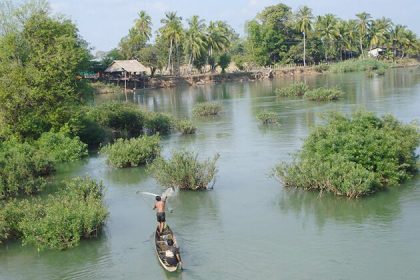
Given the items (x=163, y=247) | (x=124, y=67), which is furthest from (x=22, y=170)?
(x=124, y=67)

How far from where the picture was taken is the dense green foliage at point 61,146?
25297mm

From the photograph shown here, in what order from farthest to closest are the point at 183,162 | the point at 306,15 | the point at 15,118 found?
the point at 306,15 < the point at 15,118 < the point at 183,162

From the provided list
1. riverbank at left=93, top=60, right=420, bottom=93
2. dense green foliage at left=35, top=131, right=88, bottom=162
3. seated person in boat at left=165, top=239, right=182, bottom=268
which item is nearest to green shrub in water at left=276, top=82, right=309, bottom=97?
riverbank at left=93, top=60, right=420, bottom=93

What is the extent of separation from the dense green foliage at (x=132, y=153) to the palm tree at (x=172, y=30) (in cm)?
5678

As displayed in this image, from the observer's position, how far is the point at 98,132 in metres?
29.4

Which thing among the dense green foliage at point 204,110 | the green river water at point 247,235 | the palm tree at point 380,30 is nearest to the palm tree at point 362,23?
the palm tree at point 380,30

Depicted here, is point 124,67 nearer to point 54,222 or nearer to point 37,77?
point 37,77

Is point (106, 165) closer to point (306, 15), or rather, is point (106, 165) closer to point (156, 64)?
point (156, 64)

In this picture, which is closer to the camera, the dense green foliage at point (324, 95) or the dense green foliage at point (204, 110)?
the dense green foliage at point (204, 110)

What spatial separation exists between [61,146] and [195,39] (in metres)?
58.0

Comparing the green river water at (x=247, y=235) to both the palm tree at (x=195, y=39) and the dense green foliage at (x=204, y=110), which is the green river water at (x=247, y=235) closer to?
the dense green foliage at (x=204, y=110)

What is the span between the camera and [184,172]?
18.1 meters

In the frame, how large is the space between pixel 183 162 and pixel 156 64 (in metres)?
65.7

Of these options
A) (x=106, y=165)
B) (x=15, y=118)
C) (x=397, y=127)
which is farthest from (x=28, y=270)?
(x=15, y=118)
